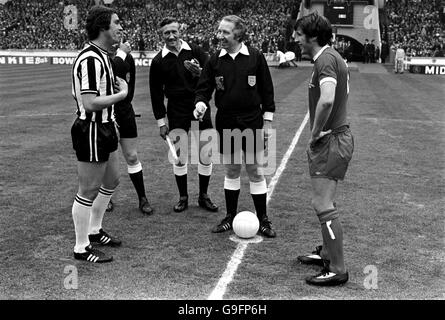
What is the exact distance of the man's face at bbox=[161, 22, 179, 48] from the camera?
6707 mm

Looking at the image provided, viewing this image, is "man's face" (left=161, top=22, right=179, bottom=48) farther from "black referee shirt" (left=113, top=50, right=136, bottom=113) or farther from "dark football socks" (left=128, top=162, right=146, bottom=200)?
"dark football socks" (left=128, top=162, right=146, bottom=200)

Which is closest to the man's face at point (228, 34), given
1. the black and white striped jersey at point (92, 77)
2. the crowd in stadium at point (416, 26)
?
the black and white striped jersey at point (92, 77)

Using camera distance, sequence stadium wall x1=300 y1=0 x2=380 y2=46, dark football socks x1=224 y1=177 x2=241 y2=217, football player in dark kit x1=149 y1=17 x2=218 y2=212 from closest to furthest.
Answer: dark football socks x1=224 y1=177 x2=241 y2=217 → football player in dark kit x1=149 y1=17 x2=218 y2=212 → stadium wall x1=300 y1=0 x2=380 y2=46

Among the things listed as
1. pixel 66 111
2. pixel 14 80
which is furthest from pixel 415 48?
pixel 66 111

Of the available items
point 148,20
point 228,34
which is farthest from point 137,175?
point 148,20

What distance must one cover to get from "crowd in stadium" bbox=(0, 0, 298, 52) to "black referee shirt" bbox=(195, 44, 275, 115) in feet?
120

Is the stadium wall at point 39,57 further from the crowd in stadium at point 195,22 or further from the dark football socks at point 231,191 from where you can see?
the dark football socks at point 231,191

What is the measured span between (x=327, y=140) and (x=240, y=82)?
5.19ft

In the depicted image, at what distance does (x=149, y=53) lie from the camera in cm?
3988

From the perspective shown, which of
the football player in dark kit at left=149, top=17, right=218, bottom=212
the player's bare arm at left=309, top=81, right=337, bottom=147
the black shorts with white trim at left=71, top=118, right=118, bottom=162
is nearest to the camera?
the player's bare arm at left=309, top=81, right=337, bottom=147

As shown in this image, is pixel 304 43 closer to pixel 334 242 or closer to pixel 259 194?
pixel 334 242

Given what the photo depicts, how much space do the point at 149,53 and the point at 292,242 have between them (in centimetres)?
3573

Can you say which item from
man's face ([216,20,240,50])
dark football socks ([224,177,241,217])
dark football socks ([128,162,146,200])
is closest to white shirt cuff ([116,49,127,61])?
dark football socks ([128,162,146,200])
